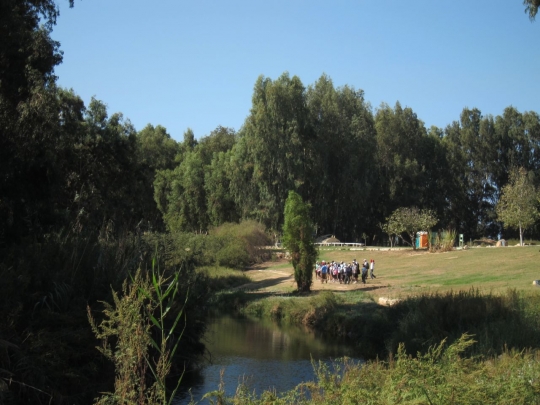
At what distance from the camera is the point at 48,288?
55.7 ft

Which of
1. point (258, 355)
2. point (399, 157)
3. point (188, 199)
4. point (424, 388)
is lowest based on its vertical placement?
point (258, 355)

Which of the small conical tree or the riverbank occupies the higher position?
the small conical tree

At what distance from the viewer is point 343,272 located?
4550 cm

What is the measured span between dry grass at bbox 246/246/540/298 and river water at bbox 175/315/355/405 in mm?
6752

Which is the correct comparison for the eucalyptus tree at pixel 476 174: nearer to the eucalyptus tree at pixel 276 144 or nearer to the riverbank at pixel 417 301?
the eucalyptus tree at pixel 276 144

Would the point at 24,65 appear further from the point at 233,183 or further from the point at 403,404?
the point at 233,183

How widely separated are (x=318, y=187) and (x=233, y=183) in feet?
31.4

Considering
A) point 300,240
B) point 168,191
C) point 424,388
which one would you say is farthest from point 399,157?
point 424,388

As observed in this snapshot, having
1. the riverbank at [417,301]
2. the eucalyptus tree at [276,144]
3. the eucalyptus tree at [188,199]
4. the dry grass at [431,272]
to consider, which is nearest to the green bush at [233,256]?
the riverbank at [417,301]

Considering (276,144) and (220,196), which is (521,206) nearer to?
(276,144)

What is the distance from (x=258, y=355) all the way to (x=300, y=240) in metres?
17.7

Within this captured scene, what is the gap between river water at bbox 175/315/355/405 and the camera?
1847cm

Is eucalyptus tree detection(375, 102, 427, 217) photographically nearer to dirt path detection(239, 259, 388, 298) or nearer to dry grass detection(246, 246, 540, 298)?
dry grass detection(246, 246, 540, 298)

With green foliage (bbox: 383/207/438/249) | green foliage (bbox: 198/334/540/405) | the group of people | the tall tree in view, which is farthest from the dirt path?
green foliage (bbox: 198/334/540/405)
